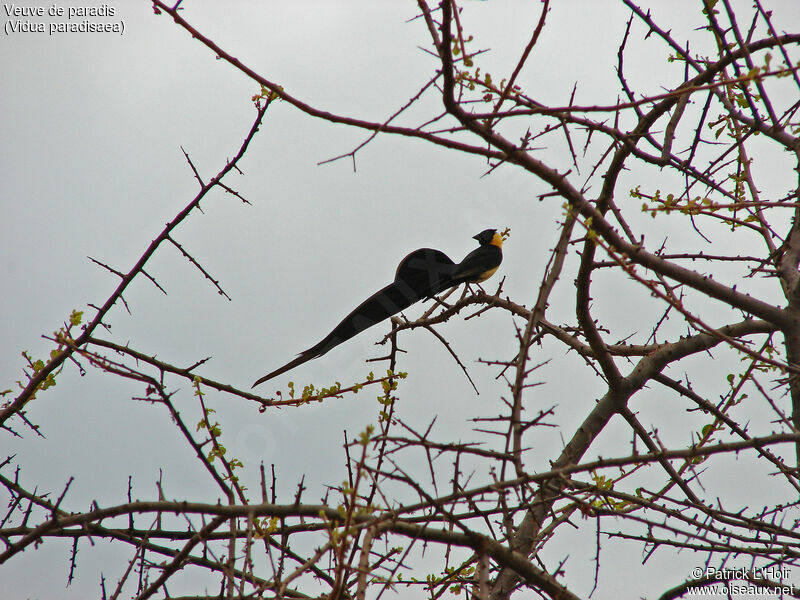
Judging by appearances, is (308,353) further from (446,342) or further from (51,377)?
(51,377)

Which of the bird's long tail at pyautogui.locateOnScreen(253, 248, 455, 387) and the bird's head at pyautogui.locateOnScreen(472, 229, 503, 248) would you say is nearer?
the bird's long tail at pyautogui.locateOnScreen(253, 248, 455, 387)

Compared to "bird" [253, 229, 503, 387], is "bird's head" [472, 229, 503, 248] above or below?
above

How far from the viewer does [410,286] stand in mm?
4309

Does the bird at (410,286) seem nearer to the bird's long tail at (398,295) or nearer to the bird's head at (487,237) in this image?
the bird's long tail at (398,295)

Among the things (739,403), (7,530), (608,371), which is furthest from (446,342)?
(7,530)

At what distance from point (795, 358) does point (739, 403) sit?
71 cm

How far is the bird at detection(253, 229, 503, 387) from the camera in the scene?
Answer: 365 cm

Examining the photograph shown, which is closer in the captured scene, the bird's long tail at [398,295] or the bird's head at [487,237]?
the bird's long tail at [398,295]

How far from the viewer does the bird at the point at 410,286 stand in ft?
12.0

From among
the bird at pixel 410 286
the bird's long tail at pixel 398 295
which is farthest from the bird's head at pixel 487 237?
the bird's long tail at pixel 398 295

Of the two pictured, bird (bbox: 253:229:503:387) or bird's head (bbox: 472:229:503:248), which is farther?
bird's head (bbox: 472:229:503:248)

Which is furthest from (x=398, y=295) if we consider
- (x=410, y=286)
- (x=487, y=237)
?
(x=487, y=237)

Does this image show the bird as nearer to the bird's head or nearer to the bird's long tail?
the bird's long tail

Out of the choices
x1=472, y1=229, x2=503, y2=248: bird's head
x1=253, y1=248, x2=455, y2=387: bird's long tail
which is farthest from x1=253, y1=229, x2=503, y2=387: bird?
x1=472, y1=229, x2=503, y2=248: bird's head
